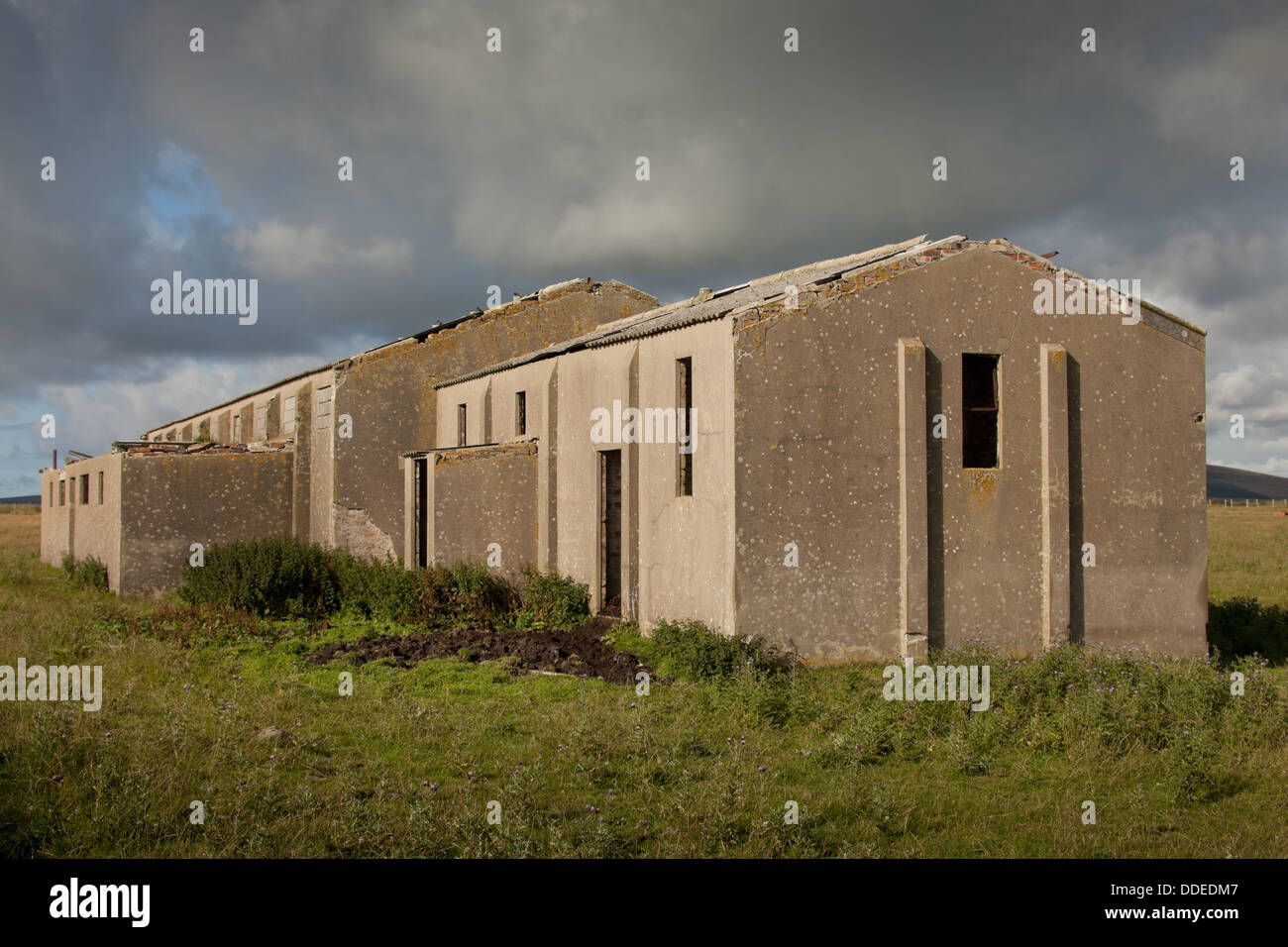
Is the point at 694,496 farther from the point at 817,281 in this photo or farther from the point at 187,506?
the point at 187,506

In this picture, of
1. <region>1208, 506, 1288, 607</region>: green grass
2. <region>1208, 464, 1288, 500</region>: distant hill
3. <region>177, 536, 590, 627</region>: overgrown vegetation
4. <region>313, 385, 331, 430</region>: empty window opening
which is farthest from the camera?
<region>1208, 464, 1288, 500</region>: distant hill

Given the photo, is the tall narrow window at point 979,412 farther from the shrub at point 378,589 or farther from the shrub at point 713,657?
the shrub at point 378,589

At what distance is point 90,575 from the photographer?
18609mm

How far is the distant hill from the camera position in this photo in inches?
5512

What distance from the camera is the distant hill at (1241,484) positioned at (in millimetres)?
140000

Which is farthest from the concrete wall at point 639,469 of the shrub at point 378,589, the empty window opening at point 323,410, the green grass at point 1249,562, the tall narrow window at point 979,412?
the green grass at point 1249,562

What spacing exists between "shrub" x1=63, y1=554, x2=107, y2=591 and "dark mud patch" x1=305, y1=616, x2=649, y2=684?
7793 mm

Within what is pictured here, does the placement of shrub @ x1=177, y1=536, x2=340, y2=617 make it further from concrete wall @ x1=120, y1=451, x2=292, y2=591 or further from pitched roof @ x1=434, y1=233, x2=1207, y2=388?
pitched roof @ x1=434, y1=233, x2=1207, y2=388

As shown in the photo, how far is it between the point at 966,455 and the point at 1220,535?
87.2ft

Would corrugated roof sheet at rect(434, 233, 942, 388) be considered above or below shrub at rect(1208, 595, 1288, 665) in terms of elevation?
above

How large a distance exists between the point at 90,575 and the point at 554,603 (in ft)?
33.0

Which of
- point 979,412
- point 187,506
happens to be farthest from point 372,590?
point 979,412

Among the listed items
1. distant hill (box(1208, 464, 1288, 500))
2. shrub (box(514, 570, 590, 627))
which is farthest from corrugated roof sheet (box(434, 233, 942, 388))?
distant hill (box(1208, 464, 1288, 500))

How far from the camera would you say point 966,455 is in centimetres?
1259
